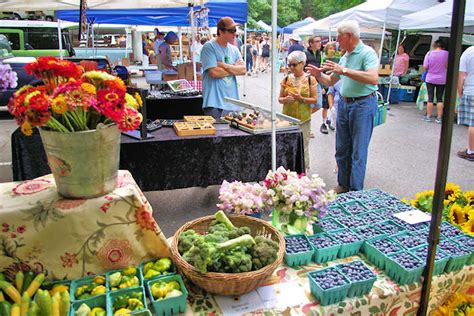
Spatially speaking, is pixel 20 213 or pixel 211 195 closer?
pixel 20 213

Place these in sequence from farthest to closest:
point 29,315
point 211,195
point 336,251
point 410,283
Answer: point 211,195 → point 336,251 → point 410,283 → point 29,315

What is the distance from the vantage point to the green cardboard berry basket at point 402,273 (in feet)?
5.79

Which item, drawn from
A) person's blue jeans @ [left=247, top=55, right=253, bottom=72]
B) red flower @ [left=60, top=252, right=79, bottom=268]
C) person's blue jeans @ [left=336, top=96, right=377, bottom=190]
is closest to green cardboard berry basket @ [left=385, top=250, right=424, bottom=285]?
red flower @ [left=60, top=252, right=79, bottom=268]

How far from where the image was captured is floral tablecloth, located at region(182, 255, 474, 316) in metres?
1.64

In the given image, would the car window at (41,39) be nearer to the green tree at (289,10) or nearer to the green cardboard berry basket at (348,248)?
the green cardboard berry basket at (348,248)

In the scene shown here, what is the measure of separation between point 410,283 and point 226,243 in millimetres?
895

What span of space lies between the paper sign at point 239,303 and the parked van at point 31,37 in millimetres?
10404

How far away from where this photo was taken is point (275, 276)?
1.83m

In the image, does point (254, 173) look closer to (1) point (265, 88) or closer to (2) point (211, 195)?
(2) point (211, 195)

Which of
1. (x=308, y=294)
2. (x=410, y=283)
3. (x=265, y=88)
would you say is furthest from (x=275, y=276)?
(x=265, y=88)

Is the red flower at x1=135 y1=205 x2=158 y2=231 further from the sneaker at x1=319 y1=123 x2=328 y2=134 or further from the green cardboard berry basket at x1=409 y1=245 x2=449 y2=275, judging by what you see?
the sneaker at x1=319 y1=123 x2=328 y2=134

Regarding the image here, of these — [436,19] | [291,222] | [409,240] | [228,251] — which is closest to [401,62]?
[436,19]

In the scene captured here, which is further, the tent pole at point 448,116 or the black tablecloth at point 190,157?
the black tablecloth at point 190,157

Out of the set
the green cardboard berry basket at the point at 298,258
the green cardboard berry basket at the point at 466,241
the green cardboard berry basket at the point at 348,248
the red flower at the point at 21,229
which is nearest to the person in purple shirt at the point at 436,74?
the green cardboard berry basket at the point at 466,241
